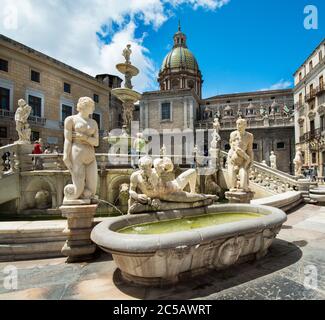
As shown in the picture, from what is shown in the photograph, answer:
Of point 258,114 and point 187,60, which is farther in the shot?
point 187,60

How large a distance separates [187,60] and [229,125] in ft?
66.5

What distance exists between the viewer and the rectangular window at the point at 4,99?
20.0 meters

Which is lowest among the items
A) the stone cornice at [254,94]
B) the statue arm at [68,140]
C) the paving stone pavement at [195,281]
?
the paving stone pavement at [195,281]

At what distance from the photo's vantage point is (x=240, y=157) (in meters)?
5.57

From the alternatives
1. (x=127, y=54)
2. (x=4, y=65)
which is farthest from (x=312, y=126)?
(x=4, y=65)

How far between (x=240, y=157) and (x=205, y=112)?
39628 millimetres

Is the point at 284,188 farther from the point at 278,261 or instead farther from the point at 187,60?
the point at 187,60

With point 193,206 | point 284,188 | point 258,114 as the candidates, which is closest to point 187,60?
point 258,114

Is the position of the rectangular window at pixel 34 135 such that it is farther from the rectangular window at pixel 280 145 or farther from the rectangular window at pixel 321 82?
the rectangular window at pixel 280 145

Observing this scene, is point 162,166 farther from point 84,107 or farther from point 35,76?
point 35,76

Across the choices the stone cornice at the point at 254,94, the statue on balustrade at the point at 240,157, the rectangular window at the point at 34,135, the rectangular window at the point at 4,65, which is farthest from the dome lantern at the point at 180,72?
the statue on balustrade at the point at 240,157

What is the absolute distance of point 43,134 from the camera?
2305 centimetres

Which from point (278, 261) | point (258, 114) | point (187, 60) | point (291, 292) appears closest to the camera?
point (291, 292)

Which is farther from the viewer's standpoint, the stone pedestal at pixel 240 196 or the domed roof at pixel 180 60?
the domed roof at pixel 180 60
